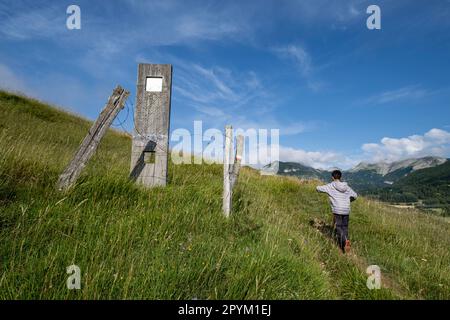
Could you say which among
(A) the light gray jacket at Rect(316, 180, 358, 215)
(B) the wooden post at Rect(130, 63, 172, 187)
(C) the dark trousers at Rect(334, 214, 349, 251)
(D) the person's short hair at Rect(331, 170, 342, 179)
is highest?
(B) the wooden post at Rect(130, 63, 172, 187)

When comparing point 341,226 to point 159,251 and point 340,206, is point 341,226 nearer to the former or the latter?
point 340,206

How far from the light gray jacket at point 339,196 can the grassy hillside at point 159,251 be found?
0.82m

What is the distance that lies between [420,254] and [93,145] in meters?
7.58

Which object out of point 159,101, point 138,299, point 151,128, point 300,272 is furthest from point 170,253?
point 159,101

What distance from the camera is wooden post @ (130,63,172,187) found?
6.52 m

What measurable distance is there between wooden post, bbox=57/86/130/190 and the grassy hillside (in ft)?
0.63

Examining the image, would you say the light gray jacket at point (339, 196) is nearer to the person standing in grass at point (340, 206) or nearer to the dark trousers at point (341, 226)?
the person standing in grass at point (340, 206)

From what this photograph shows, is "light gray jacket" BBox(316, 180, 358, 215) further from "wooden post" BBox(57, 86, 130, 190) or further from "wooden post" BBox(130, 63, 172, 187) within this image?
"wooden post" BBox(57, 86, 130, 190)

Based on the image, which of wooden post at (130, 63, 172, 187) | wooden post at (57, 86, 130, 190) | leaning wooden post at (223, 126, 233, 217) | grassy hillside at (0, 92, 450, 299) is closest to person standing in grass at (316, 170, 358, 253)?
grassy hillside at (0, 92, 450, 299)

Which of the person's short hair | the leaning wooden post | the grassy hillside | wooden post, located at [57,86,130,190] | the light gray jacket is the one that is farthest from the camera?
the person's short hair

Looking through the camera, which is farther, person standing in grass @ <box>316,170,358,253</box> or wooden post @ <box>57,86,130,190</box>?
person standing in grass @ <box>316,170,358,253</box>

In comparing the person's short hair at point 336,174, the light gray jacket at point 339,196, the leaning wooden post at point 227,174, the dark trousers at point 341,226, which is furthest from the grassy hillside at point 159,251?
the person's short hair at point 336,174

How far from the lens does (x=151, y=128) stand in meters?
6.65
